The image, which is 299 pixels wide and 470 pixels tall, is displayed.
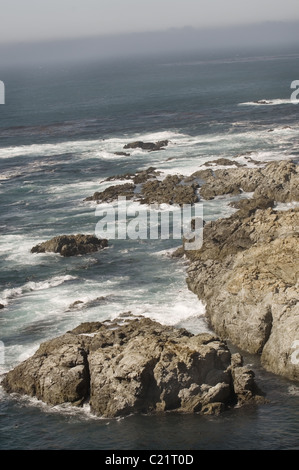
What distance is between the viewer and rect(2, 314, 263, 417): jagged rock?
3838 centimetres

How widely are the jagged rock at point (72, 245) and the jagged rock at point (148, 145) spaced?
44739mm

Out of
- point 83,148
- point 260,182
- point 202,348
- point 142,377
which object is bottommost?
point 142,377

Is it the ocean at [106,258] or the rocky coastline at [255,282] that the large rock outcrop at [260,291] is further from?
the ocean at [106,258]

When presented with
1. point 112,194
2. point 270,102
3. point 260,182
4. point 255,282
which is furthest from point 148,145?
point 255,282

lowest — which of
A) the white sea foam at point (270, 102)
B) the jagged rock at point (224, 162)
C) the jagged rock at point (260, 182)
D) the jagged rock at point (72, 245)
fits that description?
the jagged rock at point (72, 245)

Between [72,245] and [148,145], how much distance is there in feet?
158

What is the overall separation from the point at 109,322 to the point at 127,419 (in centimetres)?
1285

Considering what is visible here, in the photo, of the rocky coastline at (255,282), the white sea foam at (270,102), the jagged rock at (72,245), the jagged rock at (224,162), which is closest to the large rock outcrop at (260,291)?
the rocky coastline at (255,282)

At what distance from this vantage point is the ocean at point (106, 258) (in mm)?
36312

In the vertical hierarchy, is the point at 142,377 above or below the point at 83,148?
below

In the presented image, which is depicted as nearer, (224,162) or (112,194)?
(112,194)

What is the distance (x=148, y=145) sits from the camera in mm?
112125

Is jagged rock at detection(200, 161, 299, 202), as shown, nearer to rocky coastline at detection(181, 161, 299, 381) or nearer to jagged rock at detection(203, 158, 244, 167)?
jagged rock at detection(203, 158, 244, 167)

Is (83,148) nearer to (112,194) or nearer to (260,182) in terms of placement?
(112,194)
